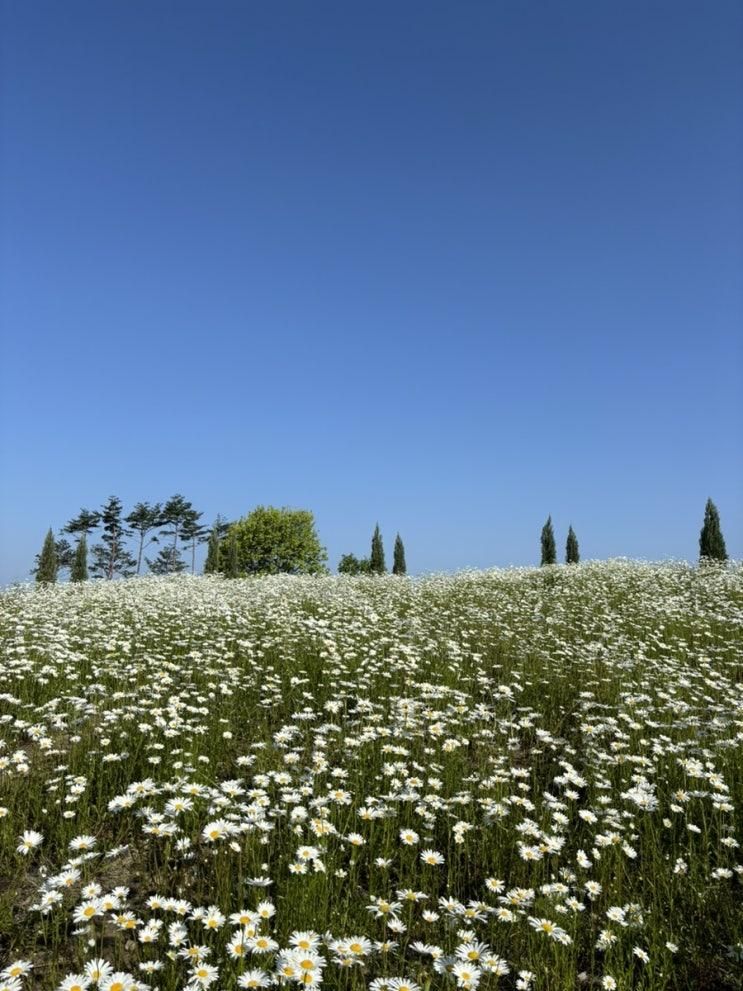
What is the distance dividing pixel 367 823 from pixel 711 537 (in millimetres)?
33421

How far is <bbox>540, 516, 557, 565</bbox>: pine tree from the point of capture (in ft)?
136

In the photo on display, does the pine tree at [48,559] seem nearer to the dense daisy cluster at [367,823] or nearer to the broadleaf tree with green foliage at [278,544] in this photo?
the broadleaf tree with green foliage at [278,544]

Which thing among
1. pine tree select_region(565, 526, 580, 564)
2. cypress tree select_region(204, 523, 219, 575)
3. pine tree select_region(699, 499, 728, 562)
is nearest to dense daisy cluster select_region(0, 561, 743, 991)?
pine tree select_region(699, 499, 728, 562)

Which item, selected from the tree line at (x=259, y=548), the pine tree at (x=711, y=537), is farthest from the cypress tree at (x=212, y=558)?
the pine tree at (x=711, y=537)

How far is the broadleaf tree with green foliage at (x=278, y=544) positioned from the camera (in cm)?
4938

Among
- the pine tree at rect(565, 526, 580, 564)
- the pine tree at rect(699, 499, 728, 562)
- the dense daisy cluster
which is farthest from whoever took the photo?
the pine tree at rect(565, 526, 580, 564)

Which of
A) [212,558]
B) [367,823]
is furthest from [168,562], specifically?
[367,823]

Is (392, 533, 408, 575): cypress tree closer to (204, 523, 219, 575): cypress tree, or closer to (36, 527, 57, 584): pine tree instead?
(204, 523, 219, 575): cypress tree

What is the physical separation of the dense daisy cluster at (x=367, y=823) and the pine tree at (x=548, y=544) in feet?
105

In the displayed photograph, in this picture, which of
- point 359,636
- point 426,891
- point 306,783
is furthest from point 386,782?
point 359,636

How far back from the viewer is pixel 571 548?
40969 mm

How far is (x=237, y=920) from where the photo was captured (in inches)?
123

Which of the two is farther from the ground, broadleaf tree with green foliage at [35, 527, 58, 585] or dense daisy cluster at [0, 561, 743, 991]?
broadleaf tree with green foliage at [35, 527, 58, 585]

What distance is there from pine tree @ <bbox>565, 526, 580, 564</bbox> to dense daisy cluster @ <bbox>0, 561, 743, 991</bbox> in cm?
3120
